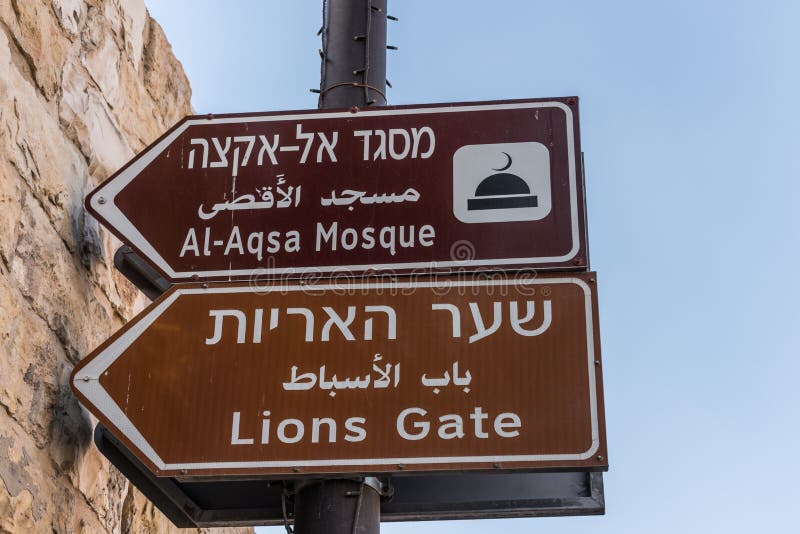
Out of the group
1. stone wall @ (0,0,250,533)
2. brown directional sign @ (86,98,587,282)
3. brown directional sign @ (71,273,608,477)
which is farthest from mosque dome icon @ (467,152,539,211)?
stone wall @ (0,0,250,533)

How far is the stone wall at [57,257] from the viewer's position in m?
2.93

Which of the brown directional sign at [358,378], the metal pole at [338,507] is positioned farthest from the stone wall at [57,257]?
the metal pole at [338,507]

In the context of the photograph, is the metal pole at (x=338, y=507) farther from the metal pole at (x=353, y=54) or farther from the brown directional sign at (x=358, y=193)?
the metal pole at (x=353, y=54)

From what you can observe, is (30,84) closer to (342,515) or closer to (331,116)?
(331,116)

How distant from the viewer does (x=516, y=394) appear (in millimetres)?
2797

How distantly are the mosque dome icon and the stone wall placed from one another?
4.03 feet

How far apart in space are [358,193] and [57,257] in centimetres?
90

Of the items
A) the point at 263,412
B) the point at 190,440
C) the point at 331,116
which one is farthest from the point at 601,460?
the point at 331,116

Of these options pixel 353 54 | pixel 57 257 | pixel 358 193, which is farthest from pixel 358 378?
pixel 353 54

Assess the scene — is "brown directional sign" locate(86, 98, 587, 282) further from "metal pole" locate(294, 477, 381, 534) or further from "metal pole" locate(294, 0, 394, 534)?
"metal pole" locate(294, 477, 381, 534)

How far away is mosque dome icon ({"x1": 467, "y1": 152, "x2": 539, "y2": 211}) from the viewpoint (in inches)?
124

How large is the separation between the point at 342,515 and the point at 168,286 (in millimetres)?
965

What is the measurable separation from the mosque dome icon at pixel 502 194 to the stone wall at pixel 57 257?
1227mm

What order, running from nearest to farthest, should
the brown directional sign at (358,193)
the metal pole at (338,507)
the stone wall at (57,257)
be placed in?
the metal pole at (338,507) < the stone wall at (57,257) < the brown directional sign at (358,193)
